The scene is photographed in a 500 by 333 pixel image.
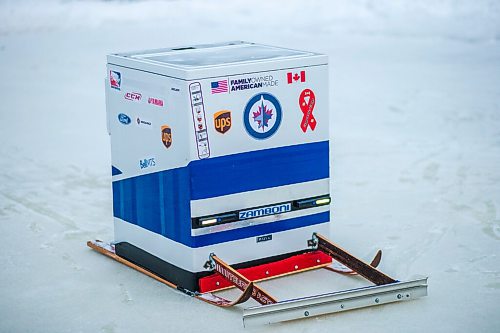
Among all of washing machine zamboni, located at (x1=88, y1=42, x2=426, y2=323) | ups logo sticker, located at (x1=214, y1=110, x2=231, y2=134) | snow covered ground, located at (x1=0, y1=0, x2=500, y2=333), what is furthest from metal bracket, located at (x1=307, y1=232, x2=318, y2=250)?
ups logo sticker, located at (x1=214, y1=110, x2=231, y2=134)

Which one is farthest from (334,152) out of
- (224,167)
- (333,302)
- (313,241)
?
(333,302)

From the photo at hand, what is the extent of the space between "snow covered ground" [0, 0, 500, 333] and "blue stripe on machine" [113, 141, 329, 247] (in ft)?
1.55

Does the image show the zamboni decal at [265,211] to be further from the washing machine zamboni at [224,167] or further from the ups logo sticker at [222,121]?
the ups logo sticker at [222,121]

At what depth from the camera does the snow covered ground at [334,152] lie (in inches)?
319

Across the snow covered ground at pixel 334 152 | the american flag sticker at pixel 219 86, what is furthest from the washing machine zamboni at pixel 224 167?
the snow covered ground at pixel 334 152

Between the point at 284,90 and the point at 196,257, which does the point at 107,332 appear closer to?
the point at 196,257

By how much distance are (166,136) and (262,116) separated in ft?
2.43

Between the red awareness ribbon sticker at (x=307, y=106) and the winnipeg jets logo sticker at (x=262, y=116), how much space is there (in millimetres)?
A: 217

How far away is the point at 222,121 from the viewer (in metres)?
8.12

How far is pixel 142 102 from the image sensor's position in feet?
27.9

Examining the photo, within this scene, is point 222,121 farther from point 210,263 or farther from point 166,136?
point 210,263

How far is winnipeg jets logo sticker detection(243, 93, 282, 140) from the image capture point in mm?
8250

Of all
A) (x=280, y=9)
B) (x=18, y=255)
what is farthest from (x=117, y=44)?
(x=18, y=255)

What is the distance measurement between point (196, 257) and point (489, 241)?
2.82 metres
